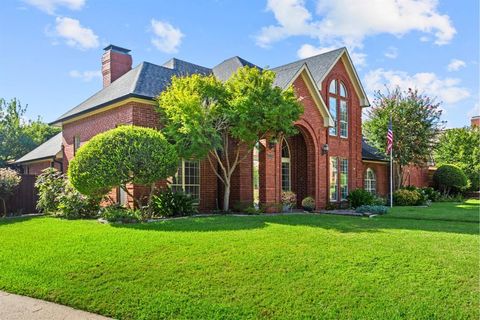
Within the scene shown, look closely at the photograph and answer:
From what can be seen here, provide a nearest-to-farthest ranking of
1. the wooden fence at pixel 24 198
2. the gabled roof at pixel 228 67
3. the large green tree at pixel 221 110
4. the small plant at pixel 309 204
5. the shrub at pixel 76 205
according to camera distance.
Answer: the large green tree at pixel 221 110
the shrub at pixel 76 205
the wooden fence at pixel 24 198
the small plant at pixel 309 204
the gabled roof at pixel 228 67

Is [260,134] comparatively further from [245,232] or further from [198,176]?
[245,232]

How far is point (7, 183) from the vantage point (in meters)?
15.3

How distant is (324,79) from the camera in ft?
65.6

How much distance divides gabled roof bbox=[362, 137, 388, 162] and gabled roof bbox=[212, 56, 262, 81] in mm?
10599

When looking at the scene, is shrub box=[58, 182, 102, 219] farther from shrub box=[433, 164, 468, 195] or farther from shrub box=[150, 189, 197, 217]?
shrub box=[433, 164, 468, 195]

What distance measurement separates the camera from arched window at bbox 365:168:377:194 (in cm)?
2616

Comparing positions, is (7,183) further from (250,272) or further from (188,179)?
(250,272)

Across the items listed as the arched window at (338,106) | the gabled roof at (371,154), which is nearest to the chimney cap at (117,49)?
the arched window at (338,106)

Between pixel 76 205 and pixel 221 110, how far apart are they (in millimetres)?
6141

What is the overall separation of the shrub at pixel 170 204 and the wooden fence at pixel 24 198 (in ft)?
24.0

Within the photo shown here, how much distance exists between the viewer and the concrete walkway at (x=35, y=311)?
5.49 metres

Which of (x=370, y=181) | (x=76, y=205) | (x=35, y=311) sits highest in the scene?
(x=370, y=181)

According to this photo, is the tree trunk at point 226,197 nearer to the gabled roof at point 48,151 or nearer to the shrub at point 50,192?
the shrub at point 50,192

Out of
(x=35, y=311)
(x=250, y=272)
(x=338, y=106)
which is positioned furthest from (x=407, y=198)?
(x=35, y=311)
